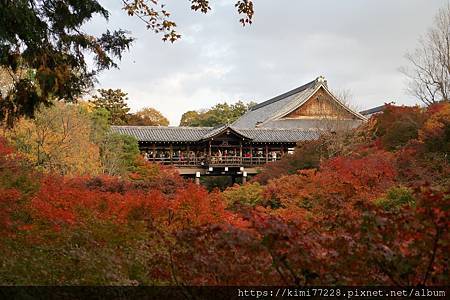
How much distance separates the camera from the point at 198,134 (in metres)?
30.5

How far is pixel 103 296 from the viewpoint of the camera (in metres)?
4.74

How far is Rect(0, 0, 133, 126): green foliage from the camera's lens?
19.4 feet

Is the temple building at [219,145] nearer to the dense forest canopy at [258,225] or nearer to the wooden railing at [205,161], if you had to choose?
the wooden railing at [205,161]

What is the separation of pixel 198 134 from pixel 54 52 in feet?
79.6

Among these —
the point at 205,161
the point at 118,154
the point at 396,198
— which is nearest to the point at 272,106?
the point at 205,161

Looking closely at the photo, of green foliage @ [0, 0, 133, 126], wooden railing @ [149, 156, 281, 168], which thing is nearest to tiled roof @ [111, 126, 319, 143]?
wooden railing @ [149, 156, 281, 168]

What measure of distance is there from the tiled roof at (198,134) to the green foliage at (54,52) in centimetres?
2192

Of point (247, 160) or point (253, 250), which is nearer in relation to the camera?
point (253, 250)

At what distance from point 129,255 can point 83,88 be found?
2547mm

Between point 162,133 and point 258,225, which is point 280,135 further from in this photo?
point 258,225

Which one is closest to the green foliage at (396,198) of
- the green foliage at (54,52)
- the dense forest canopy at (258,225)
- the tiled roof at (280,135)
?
the dense forest canopy at (258,225)

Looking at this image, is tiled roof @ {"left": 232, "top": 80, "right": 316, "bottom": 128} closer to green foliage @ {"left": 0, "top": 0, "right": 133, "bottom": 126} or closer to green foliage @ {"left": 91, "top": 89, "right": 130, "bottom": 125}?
green foliage @ {"left": 91, "top": 89, "right": 130, "bottom": 125}

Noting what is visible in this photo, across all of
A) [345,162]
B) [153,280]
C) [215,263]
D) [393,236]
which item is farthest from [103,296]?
[345,162]

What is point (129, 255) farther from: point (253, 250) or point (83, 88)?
point (253, 250)
